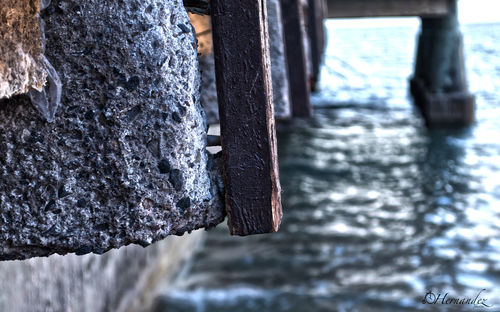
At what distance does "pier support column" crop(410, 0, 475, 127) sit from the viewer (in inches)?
390

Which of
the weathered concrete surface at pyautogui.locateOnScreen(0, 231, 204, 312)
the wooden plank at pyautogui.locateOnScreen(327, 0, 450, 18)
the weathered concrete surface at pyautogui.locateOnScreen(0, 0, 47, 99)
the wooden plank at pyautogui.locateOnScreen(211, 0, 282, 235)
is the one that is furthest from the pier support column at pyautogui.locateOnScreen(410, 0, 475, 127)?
the weathered concrete surface at pyautogui.locateOnScreen(0, 0, 47, 99)

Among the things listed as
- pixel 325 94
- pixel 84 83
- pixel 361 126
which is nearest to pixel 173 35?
pixel 84 83

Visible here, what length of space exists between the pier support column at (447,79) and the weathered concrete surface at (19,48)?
9.34 meters

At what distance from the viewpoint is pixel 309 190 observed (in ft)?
24.6

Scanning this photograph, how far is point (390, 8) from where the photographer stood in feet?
32.0

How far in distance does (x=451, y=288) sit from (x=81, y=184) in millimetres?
4288

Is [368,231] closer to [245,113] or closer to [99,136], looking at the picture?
[245,113]

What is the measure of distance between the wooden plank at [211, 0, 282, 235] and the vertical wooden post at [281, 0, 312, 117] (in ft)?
7.09

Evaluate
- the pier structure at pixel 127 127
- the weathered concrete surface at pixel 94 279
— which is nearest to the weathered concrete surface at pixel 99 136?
the pier structure at pixel 127 127

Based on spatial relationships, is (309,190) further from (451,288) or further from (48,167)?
(48,167)

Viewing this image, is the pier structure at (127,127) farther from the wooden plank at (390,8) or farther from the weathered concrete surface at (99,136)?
the wooden plank at (390,8)

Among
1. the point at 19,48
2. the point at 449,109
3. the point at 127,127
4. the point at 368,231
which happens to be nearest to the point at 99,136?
the point at 127,127

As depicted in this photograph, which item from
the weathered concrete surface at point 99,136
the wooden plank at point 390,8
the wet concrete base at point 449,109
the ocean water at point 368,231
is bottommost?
the ocean water at point 368,231

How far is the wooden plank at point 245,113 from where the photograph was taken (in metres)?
1.28
